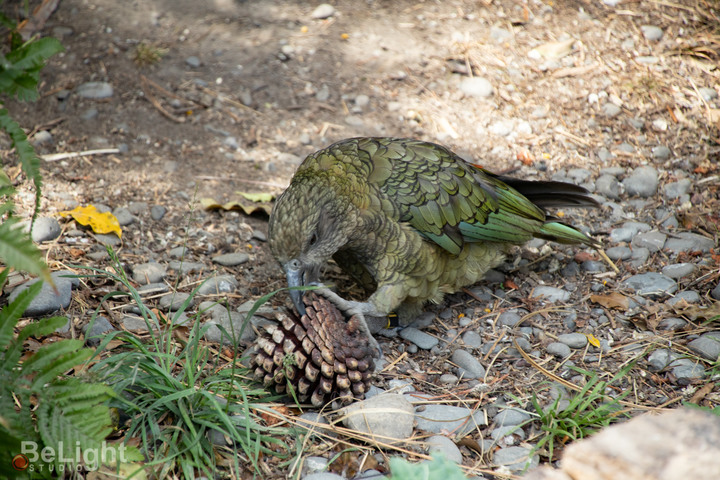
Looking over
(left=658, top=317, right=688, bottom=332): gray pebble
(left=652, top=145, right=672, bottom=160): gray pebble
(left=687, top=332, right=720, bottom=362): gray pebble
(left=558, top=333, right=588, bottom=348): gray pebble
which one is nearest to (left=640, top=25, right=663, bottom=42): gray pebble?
(left=652, top=145, right=672, bottom=160): gray pebble

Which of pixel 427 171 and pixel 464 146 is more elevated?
pixel 427 171

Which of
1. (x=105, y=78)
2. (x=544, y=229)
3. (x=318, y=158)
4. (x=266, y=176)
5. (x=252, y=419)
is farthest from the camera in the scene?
(x=105, y=78)

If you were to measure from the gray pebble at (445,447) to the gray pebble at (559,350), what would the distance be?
1137 millimetres

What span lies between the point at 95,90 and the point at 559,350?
4.93m

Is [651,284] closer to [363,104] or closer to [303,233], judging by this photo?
[303,233]

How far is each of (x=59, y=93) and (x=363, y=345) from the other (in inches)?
168

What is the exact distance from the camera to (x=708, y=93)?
231 inches

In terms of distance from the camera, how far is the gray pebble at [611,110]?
5.91 metres

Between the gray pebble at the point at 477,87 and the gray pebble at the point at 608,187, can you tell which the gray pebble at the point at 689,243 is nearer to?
the gray pebble at the point at 608,187

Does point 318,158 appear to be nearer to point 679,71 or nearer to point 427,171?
point 427,171

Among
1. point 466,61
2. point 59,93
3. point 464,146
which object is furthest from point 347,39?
point 59,93

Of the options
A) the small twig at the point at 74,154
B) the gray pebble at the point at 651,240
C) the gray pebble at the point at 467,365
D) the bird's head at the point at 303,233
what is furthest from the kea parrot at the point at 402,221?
the small twig at the point at 74,154

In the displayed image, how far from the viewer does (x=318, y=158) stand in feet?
13.5

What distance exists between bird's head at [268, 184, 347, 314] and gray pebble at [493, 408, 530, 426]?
130cm
